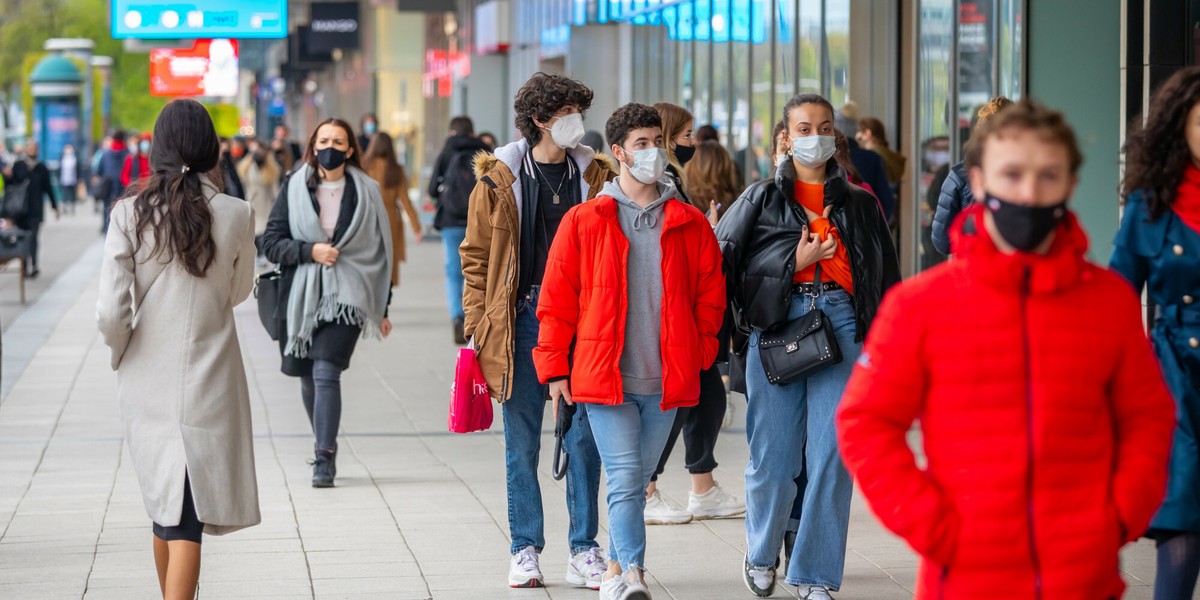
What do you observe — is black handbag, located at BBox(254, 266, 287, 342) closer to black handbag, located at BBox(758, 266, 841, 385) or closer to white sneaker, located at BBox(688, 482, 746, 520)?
white sneaker, located at BBox(688, 482, 746, 520)

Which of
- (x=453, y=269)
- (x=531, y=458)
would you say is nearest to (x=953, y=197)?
(x=531, y=458)

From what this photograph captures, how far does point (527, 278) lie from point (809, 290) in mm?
1001

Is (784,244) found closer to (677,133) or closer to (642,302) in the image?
(642,302)

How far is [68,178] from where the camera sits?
47219 mm

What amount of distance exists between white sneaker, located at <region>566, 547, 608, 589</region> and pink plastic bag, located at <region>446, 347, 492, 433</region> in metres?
0.60

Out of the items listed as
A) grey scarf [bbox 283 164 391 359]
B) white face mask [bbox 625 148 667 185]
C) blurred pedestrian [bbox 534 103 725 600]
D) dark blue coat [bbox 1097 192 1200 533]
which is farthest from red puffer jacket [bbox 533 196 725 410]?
grey scarf [bbox 283 164 391 359]

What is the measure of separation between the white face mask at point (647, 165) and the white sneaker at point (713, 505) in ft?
7.84

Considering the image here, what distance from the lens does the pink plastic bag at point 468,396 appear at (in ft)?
19.8

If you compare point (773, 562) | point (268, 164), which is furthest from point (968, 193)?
point (268, 164)

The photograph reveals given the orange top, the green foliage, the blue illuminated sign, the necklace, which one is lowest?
the orange top

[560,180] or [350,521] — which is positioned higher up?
[560,180]

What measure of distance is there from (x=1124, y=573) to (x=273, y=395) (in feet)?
22.6

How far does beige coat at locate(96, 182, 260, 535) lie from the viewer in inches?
199

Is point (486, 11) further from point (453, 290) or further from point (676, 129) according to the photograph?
point (676, 129)
